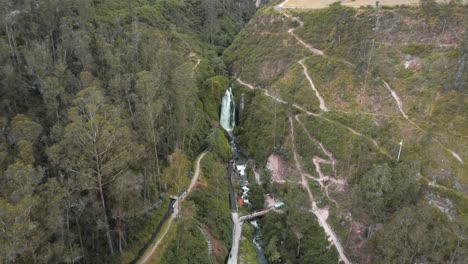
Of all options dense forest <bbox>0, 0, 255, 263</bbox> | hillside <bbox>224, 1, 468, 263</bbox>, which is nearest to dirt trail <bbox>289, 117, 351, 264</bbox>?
hillside <bbox>224, 1, 468, 263</bbox>

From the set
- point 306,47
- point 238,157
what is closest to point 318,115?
point 238,157

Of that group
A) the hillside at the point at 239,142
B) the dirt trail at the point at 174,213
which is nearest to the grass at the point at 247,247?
the hillside at the point at 239,142

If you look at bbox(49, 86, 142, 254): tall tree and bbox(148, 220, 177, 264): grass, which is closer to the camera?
bbox(49, 86, 142, 254): tall tree

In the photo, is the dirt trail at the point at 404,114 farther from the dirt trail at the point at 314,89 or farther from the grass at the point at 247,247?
the grass at the point at 247,247

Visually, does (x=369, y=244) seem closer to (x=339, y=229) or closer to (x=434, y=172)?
(x=339, y=229)

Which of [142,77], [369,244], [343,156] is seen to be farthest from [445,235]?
[142,77]

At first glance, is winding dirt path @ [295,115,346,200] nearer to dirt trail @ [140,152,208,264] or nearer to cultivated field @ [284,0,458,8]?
dirt trail @ [140,152,208,264]
